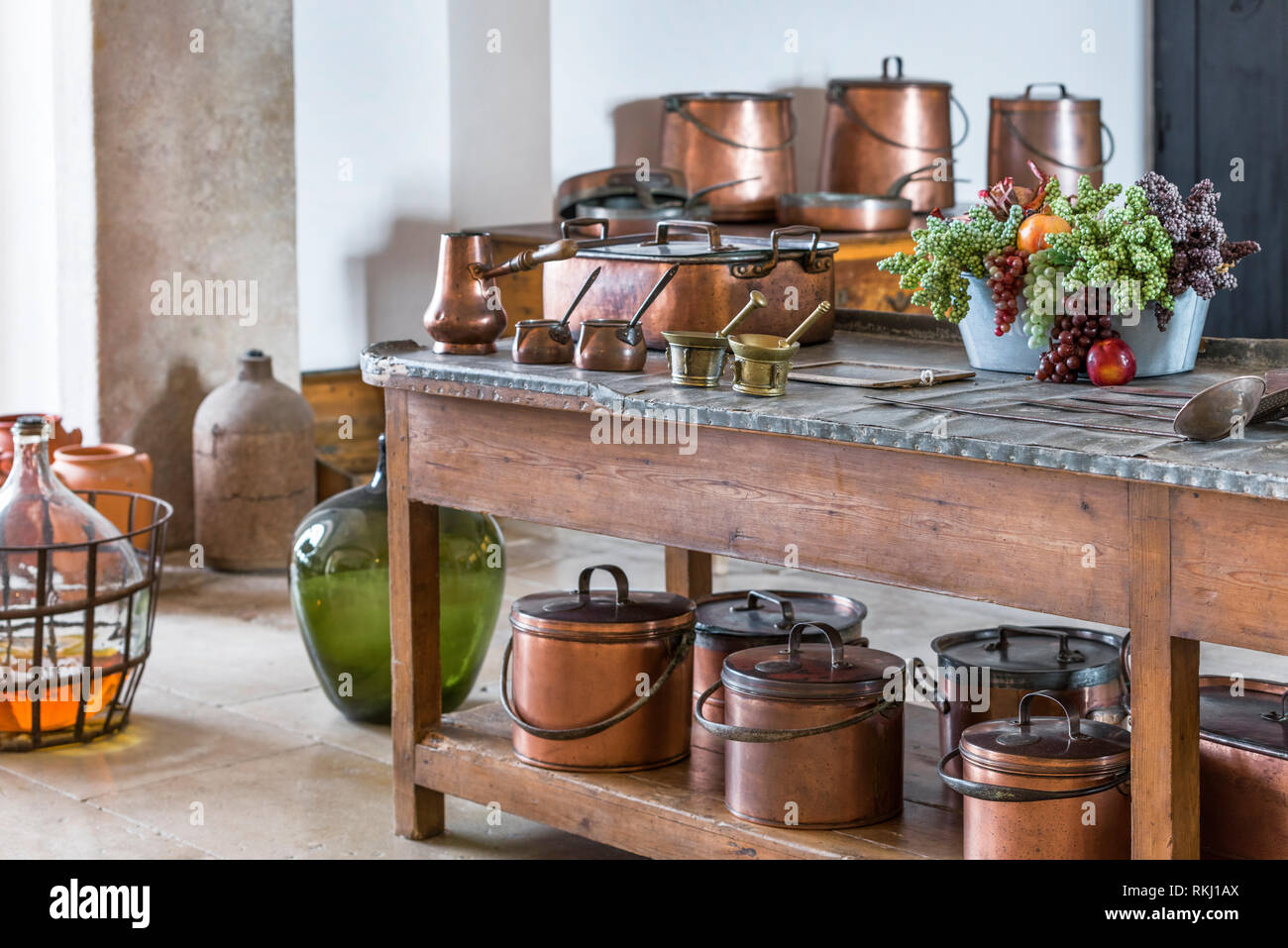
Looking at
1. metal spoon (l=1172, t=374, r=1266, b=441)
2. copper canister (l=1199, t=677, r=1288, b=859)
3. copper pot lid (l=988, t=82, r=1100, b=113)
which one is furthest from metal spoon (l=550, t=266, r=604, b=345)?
copper pot lid (l=988, t=82, r=1100, b=113)

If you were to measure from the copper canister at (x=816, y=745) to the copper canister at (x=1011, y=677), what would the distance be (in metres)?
0.16

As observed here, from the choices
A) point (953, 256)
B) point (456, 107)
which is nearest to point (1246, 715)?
point (953, 256)

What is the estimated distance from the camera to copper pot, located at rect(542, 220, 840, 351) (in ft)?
9.95

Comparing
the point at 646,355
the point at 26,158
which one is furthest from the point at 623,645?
the point at 26,158

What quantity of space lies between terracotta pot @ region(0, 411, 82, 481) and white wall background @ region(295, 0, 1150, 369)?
1.28 meters

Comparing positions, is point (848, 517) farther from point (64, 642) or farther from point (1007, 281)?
point (64, 642)

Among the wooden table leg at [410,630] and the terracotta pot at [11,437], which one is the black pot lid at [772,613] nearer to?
the wooden table leg at [410,630]

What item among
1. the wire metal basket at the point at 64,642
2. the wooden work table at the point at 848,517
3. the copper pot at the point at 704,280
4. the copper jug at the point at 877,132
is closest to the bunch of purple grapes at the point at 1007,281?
the wooden work table at the point at 848,517

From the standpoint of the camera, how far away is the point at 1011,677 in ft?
9.27

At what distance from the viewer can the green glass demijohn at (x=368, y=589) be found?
3742 millimetres

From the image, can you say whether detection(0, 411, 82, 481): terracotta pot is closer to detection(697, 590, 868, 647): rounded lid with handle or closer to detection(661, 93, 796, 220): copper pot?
detection(697, 590, 868, 647): rounded lid with handle

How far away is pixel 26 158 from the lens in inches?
223

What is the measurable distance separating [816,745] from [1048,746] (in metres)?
0.37

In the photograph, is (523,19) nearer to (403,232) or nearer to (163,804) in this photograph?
(403,232)
